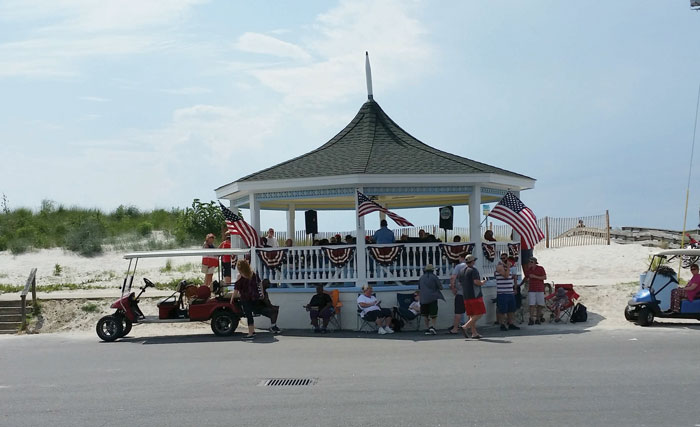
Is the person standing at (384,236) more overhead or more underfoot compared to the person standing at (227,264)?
more overhead

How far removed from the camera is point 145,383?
40.0 feet

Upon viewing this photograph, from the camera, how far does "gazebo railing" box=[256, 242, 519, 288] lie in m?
19.4

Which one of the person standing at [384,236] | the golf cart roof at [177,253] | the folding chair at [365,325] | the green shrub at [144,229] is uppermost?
the green shrub at [144,229]

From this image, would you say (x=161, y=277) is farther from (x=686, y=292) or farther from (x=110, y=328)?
(x=686, y=292)

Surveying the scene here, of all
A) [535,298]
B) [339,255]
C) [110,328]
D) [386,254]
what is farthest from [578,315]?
[110,328]

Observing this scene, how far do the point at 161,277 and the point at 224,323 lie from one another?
562 inches

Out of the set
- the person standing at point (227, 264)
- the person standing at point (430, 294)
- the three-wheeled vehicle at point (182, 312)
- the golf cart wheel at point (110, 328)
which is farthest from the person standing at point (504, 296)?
the golf cart wheel at point (110, 328)

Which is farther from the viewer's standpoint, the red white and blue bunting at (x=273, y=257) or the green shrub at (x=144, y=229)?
the green shrub at (x=144, y=229)

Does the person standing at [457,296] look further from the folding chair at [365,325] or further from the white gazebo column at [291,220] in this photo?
the white gazebo column at [291,220]

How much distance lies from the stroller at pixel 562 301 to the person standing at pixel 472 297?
326 cm

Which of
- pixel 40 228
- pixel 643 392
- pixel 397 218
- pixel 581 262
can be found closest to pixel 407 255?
pixel 397 218

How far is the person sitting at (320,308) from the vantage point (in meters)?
18.8

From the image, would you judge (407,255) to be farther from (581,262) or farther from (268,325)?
(581,262)

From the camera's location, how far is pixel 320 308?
18.9 m
